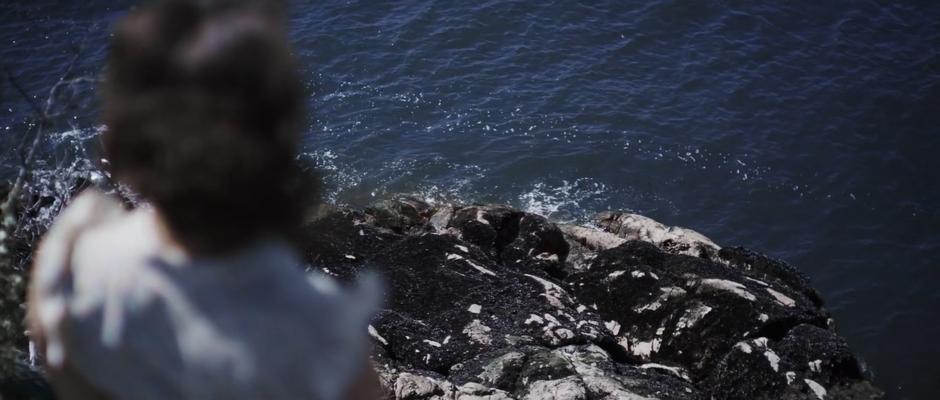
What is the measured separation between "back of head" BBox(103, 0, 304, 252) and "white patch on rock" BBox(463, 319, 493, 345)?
27.7 ft

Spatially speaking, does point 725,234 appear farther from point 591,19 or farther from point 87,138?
point 87,138

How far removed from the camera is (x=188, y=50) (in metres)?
1.77

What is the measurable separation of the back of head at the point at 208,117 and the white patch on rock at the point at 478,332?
8.45m

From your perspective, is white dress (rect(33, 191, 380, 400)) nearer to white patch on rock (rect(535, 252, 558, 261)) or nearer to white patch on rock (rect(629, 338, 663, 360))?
white patch on rock (rect(629, 338, 663, 360))

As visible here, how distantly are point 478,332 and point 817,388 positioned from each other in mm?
4328

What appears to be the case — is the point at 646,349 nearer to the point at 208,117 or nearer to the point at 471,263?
the point at 471,263

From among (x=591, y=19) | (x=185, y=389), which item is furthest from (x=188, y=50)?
(x=591, y=19)

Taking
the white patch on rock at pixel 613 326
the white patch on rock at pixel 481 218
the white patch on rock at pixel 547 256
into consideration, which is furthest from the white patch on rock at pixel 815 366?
the white patch on rock at pixel 481 218

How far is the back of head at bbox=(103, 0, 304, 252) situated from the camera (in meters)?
1.74

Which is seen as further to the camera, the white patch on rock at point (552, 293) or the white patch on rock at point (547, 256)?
the white patch on rock at point (547, 256)

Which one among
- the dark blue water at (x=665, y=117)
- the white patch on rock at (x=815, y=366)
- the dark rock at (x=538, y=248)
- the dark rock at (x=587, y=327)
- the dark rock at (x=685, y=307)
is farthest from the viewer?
the dark blue water at (x=665, y=117)

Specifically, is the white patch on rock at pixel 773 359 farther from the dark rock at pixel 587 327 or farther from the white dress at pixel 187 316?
the white dress at pixel 187 316

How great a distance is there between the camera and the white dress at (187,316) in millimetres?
1875

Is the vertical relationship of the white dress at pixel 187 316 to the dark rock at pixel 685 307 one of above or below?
above
